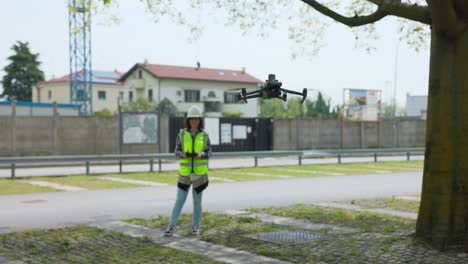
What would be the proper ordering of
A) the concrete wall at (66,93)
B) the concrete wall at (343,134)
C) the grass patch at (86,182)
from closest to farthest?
the grass patch at (86,182), the concrete wall at (343,134), the concrete wall at (66,93)

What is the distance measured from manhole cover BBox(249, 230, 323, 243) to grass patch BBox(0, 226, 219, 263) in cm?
140

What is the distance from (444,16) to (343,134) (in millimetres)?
31342

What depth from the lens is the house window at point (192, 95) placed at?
79.1 metres

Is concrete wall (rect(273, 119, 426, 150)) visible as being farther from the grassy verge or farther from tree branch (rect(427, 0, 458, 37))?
tree branch (rect(427, 0, 458, 37))

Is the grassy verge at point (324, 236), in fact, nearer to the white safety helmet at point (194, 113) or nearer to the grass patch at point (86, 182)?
the white safety helmet at point (194, 113)

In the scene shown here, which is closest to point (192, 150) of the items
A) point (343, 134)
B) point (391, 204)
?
point (391, 204)

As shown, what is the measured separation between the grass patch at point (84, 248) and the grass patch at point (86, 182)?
23.6ft

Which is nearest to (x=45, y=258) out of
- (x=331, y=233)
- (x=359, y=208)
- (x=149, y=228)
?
(x=149, y=228)

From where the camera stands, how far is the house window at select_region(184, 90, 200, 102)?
7906cm

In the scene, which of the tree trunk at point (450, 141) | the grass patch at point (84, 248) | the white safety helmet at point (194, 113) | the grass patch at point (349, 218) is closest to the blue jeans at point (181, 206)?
the grass patch at point (84, 248)

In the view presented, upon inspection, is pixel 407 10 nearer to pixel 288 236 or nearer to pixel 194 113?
pixel 194 113

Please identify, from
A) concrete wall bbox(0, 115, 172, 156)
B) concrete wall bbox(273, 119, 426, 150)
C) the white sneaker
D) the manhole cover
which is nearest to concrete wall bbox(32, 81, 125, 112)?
concrete wall bbox(273, 119, 426, 150)

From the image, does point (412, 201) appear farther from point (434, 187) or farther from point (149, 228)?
point (149, 228)

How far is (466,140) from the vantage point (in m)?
7.46
